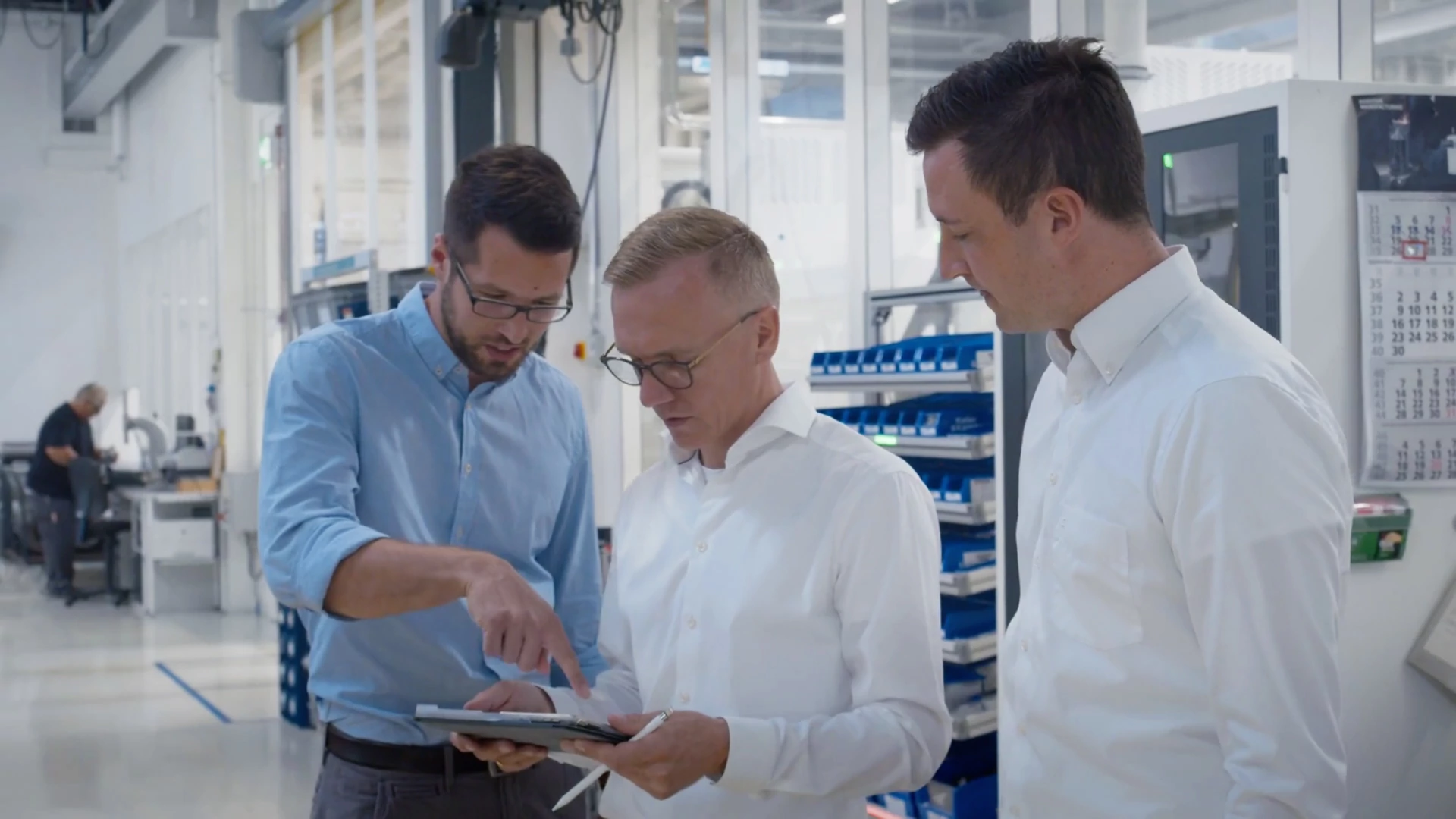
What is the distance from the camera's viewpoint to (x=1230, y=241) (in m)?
2.69

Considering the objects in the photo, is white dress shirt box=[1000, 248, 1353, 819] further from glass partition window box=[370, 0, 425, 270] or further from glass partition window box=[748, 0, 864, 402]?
glass partition window box=[370, 0, 425, 270]

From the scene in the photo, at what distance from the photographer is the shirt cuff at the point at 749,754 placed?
166 centimetres

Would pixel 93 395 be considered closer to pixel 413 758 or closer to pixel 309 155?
pixel 309 155

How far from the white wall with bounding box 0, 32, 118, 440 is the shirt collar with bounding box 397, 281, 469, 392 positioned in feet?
46.1

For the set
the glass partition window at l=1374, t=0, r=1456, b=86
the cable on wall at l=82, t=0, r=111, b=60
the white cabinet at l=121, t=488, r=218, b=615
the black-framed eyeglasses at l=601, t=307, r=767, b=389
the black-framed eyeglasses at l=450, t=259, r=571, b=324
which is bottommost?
the white cabinet at l=121, t=488, r=218, b=615

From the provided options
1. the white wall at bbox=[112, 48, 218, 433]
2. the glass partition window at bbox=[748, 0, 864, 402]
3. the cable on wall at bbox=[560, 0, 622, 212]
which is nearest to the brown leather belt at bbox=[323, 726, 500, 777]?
the glass partition window at bbox=[748, 0, 864, 402]

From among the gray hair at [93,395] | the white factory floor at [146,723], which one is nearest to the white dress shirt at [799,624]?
the white factory floor at [146,723]

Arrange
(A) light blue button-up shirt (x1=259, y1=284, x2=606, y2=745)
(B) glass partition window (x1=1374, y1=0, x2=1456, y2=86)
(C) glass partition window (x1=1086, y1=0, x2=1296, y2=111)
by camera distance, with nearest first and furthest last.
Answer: (A) light blue button-up shirt (x1=259, y1=284, x2=606, y2=745), (B) glass partition window (x1=1374, y1=0, x2=1456, y2=86), (C) glass partition window (x1=1086, y1=0, x2=1296, y2=111)

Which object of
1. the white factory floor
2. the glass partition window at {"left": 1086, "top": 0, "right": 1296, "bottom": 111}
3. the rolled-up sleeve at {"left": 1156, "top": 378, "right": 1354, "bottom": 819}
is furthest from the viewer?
the white factory floor

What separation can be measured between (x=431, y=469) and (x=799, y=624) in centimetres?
76

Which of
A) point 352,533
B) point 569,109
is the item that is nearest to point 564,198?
point 352,533

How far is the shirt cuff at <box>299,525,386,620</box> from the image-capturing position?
6.29 ft

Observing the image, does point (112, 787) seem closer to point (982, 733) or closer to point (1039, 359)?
point (982, 733)

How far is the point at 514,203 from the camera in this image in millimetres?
2115
